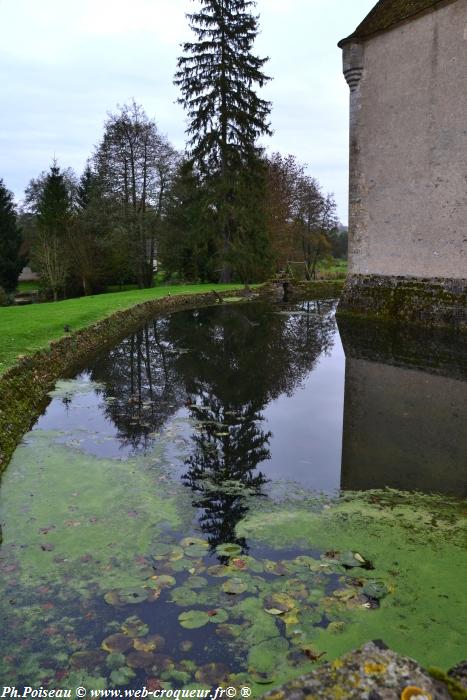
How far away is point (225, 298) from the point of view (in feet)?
95.2

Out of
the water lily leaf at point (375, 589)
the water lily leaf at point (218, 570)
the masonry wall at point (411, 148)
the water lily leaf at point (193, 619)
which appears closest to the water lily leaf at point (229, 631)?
the water lily leaf at point (193, 619)

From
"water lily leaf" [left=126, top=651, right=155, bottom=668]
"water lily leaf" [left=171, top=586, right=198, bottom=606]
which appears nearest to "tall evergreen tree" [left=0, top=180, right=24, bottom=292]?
"water lily leaf" [left=171, top=586, right=198, bottom=606]

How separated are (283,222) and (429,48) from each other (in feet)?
81.7

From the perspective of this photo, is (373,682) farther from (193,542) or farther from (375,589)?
(193,542)

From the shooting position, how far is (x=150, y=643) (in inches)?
145

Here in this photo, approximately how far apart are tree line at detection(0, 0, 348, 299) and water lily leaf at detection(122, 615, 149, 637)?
28.5 metres

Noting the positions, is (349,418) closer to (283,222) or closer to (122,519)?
(122,519)

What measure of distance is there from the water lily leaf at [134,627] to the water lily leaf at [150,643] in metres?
0.05

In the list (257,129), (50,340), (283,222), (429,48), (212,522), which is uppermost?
(257,129)

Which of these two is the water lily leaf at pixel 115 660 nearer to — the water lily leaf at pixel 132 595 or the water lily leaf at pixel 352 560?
the water lily leaf at pixel 132 595

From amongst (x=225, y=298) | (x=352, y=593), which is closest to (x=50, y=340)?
(x=352, y=593)

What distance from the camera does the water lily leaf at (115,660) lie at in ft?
11.4

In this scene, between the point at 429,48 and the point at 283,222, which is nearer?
the point at 429,48

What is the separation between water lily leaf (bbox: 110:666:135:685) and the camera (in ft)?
11.0
